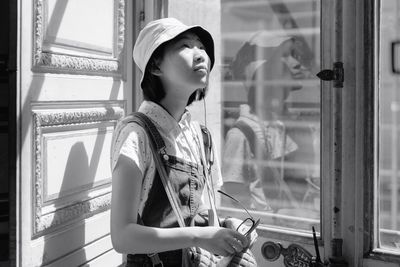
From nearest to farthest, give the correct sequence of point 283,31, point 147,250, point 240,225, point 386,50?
point 147,250, point 240,225, point 386,50, point 283,31

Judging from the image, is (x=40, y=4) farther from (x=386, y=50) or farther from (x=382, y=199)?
(x=382, y=199)

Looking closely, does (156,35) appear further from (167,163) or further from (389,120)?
(389,120)

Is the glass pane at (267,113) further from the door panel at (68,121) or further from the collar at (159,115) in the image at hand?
the collar at (159,115)

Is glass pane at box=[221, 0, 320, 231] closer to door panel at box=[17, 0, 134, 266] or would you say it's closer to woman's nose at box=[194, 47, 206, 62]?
door panel at box=[17, 0, 134, 266]

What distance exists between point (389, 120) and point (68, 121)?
109 cm

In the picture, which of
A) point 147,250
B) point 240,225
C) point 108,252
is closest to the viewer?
point 147,250

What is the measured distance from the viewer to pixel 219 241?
4.21 feet

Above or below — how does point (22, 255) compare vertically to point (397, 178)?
below

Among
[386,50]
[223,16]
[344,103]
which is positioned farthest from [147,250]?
[223,16]

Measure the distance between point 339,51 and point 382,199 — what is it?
1.74ft

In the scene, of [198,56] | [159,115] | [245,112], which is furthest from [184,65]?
[245,112]

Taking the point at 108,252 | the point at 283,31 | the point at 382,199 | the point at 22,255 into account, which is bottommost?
the point at 108,252

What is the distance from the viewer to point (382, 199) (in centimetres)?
160

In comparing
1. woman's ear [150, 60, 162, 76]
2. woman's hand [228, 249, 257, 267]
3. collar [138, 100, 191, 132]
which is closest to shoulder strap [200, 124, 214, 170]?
collar [138, 100, 191, 132]
